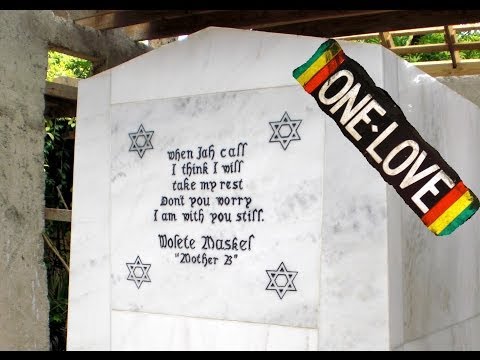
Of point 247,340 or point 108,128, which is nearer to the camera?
point 247,340

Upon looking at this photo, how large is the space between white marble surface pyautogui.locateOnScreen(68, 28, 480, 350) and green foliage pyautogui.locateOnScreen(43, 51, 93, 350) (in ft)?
7.53

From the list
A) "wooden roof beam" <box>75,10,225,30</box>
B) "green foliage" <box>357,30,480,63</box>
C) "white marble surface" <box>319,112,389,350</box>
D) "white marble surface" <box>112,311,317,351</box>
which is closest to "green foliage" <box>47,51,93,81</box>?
"wooden roof beam" <box>75,10,225,30</box>

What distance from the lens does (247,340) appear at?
3758 mm

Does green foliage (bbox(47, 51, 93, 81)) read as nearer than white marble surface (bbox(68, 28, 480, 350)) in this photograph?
No

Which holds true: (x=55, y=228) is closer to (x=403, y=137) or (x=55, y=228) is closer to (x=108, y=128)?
(x=108, y=128)

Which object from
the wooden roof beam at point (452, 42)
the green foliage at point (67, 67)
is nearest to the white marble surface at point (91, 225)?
the wooden roof beam at point (452, 42)

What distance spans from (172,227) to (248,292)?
64 cm

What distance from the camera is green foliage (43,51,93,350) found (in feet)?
21.7

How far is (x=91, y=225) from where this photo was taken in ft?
14.6

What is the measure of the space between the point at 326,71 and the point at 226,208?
1923 millimetres

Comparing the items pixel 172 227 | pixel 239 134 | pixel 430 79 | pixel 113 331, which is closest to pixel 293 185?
pixel 239 134

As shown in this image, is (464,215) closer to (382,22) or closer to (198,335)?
(198,335)

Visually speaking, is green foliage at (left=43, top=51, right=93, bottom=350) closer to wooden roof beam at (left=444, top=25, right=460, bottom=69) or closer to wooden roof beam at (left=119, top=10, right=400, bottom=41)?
wooden roof beam at (left=119, top=10, right=400, bottom=41)

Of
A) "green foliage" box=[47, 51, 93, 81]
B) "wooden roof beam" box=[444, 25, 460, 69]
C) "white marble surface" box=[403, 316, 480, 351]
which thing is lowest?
"white marble surface" box=[403, 316, 480, 351]
